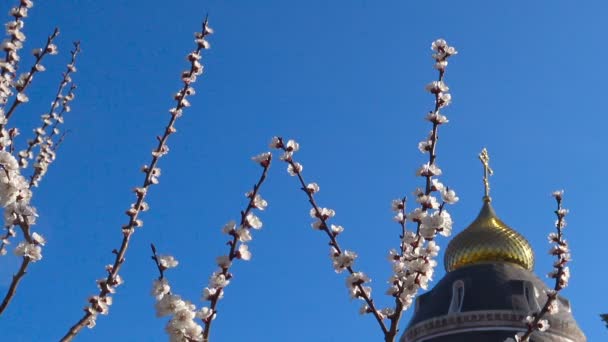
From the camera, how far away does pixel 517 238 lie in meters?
26.7

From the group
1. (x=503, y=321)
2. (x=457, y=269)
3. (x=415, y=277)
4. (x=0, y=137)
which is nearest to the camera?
(x=0, y=137)

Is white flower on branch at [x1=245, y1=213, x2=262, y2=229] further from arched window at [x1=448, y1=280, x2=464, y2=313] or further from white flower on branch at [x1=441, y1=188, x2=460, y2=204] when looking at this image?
arched window at [x1=448, y1=280, x2=464, y2=313]

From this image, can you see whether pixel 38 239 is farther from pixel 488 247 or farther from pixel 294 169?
pixel 488 247

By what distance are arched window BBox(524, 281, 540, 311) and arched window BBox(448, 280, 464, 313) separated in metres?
1.85

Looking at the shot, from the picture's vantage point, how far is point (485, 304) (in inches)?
906

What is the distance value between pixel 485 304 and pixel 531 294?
152 centimetres

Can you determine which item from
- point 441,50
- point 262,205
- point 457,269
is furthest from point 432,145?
point 457,269

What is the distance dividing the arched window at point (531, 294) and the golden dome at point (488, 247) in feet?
7.49

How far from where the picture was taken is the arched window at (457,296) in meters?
23.3

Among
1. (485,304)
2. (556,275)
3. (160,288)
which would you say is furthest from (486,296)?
(160,288)

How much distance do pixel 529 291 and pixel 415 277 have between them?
20.9 metres

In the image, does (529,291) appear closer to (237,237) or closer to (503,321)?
(503,321)

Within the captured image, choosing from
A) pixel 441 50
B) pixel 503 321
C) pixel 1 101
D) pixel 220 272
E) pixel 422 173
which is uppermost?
pixel 503 321

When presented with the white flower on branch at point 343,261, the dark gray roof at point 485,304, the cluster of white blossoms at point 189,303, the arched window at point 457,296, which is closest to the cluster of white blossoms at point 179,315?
the cluster of white blossoms at point 189,303
